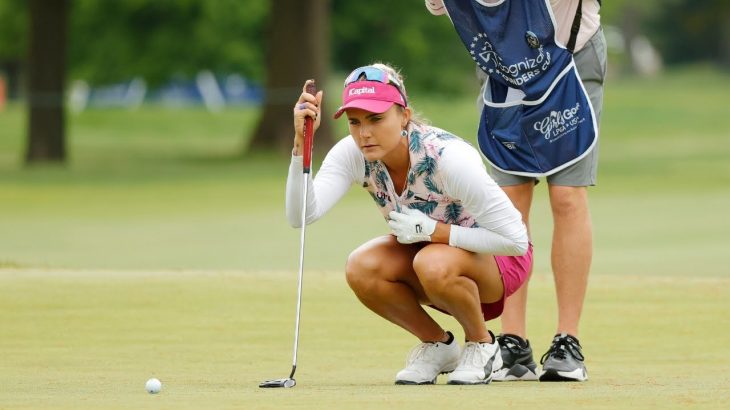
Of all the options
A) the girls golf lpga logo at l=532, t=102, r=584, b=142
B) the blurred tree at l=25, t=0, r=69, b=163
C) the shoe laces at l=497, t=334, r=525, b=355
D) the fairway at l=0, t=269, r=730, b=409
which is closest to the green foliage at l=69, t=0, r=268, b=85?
the blurred tree at l=25, t=0, r=69, b=163

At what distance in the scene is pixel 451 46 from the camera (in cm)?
3791

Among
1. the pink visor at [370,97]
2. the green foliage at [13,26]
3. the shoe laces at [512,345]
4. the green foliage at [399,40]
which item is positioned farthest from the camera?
the green foliage at [13,26]

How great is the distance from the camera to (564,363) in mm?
6270

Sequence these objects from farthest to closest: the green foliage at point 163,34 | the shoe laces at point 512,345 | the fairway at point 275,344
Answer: the green foliage at point 163,34 → the shoe laces at point 512,345 → the fairway at point 275,344

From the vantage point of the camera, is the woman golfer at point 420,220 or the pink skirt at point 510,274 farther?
the pink skirt at point 510,274

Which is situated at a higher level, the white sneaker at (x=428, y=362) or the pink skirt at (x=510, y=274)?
the pink skirt at (x=510, y=274)

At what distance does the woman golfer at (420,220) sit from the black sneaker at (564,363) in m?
0.21

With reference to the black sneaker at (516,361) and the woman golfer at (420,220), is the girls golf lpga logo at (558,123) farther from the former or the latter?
the black sneaker at (516,361)

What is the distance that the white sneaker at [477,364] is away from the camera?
20.1 feet

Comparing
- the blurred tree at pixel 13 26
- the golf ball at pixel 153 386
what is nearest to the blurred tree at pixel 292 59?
the blurred tree at pixel 13 26

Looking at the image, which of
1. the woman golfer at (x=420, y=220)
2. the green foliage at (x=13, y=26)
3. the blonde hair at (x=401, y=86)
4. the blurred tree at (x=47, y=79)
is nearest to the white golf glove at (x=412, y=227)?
the woman golfer at (x=420, y=220)

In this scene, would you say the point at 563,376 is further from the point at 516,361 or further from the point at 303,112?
the point at 303,112

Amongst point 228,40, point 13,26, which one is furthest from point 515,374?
point 13,26

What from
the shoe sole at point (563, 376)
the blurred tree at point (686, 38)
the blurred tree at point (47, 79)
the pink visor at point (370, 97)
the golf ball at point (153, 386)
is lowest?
the golf ball at point (153, 386)
